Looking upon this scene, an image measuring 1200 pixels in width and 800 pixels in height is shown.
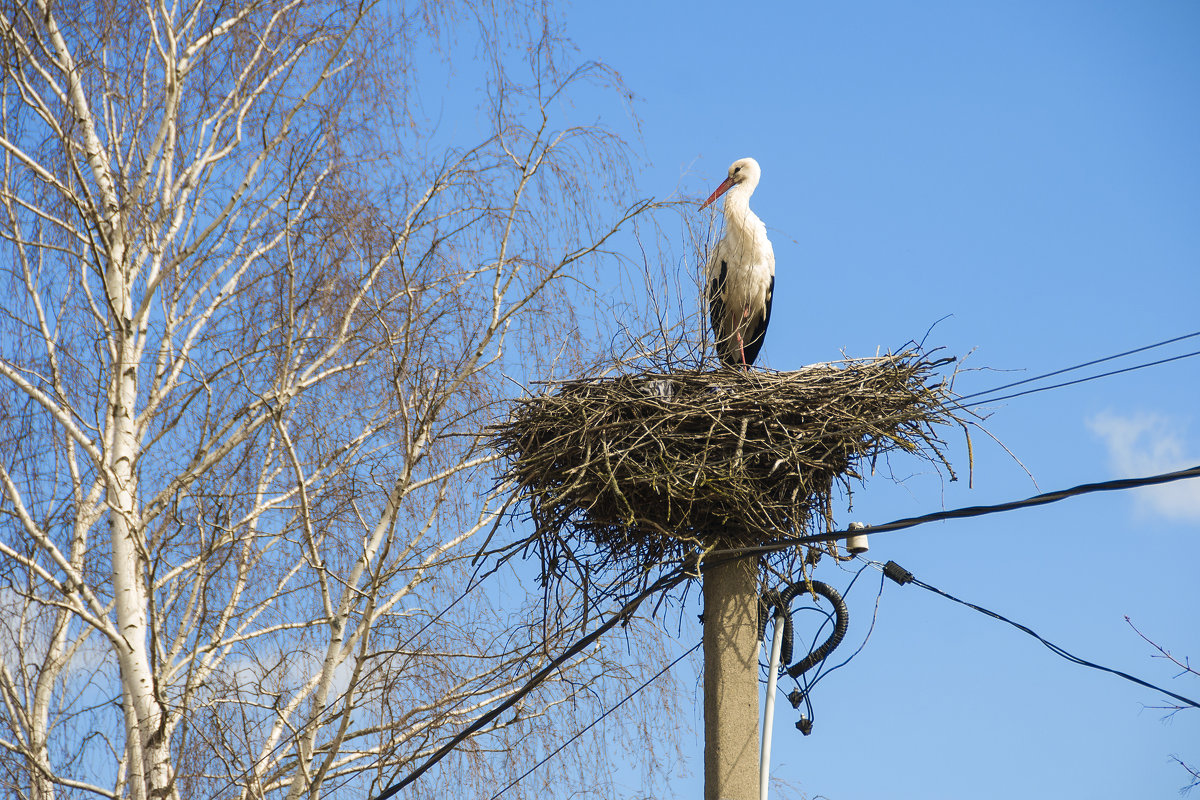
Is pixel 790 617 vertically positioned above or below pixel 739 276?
below

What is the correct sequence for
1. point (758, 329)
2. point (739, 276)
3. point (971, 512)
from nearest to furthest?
1. point (971, 512)
2. point (739, 276)
3. point (758, 329)

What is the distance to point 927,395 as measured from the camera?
5102 millimetres

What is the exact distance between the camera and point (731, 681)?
487 cm

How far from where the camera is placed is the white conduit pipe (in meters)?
4.73

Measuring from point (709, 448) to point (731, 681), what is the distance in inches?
36.4

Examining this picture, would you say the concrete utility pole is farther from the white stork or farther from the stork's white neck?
the stork's white neck

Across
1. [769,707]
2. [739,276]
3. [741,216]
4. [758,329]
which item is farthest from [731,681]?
[741,216]

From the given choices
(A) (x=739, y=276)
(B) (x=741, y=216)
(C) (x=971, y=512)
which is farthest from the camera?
(B) (x=741, y=216)

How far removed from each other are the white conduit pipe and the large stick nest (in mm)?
447

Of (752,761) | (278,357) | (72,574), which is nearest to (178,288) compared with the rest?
(278,357)

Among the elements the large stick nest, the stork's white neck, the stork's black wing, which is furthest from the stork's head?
the large stick nest

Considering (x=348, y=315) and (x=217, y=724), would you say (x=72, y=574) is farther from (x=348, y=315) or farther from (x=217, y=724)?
(x=348, y=315)

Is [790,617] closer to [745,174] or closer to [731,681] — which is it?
[731,681]

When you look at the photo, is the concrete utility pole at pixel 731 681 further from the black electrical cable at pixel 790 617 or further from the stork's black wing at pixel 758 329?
the stork's black wing at pixel 758 329
